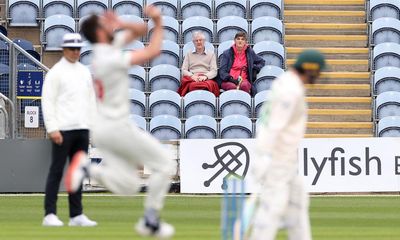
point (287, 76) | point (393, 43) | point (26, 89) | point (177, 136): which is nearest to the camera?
point (287, 76)

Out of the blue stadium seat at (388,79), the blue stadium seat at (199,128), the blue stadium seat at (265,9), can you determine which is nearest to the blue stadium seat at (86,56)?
the blue stadium seat at (199,128)

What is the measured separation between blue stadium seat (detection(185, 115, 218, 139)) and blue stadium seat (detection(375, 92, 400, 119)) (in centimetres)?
296

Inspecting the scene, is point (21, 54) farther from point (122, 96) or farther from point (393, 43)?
point (122, 96)

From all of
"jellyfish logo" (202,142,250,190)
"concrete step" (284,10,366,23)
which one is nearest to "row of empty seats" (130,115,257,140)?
"jellyfish logo" (202,142,250,190)

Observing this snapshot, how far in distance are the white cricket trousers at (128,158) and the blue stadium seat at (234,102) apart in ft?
39.5

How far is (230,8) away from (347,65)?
7.83ft

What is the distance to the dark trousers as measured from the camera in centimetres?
1329

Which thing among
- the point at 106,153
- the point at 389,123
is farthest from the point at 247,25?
the point at 106,153

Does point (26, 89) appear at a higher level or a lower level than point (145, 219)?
higher

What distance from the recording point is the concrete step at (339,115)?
22.7 m

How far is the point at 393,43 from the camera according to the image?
2317 centimetres

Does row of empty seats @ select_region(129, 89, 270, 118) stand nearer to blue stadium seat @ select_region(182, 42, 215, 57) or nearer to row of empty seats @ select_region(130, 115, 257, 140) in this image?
row of empty seats @ select_region(130, 115, 257, 140)

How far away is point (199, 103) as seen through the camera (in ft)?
71.2

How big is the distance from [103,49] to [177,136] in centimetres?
1200
